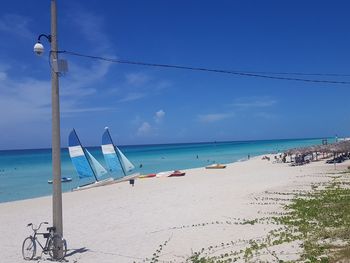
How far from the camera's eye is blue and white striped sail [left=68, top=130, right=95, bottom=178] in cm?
3825

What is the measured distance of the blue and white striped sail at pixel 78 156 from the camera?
38.2 m

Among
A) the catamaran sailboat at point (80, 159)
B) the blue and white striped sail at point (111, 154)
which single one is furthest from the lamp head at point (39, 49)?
the blue and white striped sail at point (111, 154)

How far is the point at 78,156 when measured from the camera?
3872 centimetres

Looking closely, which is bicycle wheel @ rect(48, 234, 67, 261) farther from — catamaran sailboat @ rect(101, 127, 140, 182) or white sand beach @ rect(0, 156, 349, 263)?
catamaran sailboat @ rect(101, 127, 140, 182)

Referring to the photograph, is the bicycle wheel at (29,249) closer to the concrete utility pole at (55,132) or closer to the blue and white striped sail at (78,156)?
the concrete utility pole at (55,132)

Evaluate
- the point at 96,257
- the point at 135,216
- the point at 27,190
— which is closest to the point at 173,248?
the point at 96,257

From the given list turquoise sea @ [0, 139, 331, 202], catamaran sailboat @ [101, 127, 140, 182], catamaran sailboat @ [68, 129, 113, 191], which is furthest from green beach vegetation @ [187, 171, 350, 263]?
catamaran sailboat @ [101, 127, 140, 182]

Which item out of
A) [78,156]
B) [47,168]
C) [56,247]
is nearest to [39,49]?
[56,247]

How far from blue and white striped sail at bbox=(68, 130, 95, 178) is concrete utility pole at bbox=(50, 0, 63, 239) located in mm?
27910

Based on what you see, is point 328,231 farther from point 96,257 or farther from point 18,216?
point 18,216

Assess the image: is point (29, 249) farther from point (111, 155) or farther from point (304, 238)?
point (111, 155)

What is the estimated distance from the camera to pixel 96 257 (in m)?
10.9

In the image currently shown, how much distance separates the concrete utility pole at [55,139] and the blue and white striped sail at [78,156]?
91.6 feet

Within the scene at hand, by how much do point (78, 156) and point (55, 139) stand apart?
1132 inches
